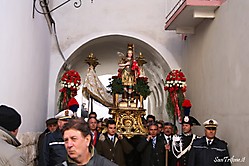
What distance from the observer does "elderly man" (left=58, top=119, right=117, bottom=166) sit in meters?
2.75

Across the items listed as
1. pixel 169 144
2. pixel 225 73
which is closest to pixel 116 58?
pixel 169 144

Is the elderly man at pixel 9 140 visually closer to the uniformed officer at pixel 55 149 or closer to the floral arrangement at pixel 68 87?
the uniformed officer at pixel 55 149

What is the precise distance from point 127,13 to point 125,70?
208cm

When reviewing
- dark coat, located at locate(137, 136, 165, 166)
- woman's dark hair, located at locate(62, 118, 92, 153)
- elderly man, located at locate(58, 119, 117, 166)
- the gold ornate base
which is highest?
the gold ornate base

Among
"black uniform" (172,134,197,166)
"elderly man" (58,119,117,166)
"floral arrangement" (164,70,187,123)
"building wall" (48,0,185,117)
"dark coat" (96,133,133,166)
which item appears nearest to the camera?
"elderly man" (58,119,117,166)

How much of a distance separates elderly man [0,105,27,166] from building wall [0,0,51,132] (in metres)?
2.15

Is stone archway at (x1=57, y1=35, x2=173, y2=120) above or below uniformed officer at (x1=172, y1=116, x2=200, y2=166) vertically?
A: above

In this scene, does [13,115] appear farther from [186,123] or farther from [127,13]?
[127,13]

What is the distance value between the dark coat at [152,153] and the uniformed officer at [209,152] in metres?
1.15

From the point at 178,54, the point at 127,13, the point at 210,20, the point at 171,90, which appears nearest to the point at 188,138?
the point at 171,90

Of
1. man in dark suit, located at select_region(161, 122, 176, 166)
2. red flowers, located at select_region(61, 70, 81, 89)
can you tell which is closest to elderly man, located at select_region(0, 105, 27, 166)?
man in dark suit, located at select_region(161, 122, 176, 166)

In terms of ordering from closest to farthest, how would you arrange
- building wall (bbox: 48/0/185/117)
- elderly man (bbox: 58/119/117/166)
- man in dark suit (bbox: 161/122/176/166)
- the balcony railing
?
elderly man (bbox: 58/119/117/166) → man in dark suit (bbox: 161/122/176/166) → the balcony railing → building wall (bbox: 48/0/185/117)

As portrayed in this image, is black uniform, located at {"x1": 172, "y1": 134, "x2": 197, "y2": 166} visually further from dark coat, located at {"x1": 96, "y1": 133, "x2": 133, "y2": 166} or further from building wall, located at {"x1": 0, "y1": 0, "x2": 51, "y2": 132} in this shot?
building wall, located at {"x1": 0, "y1": 0, "x2": 51, "y2": 132}

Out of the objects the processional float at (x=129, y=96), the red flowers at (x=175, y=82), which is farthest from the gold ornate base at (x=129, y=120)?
the red flowers at (x=175, y=82)
